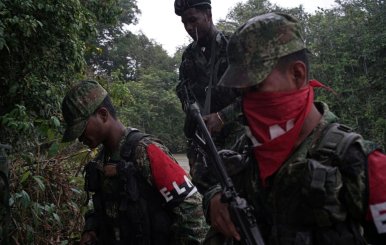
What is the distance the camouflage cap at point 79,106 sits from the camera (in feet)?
8.28

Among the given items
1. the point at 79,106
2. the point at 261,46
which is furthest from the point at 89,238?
the point at 261,46

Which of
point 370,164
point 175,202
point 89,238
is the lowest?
point 89,238

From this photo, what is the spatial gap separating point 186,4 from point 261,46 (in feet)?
6.33

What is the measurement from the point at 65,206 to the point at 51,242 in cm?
44

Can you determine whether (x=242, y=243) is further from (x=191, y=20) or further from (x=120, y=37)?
(x=120, y=37)

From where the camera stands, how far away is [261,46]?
1.56 m

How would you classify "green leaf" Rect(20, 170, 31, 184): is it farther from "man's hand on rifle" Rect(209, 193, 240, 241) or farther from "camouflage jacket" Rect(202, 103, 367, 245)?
"camouflage jacket" Rect(202, 103, 367, 245)

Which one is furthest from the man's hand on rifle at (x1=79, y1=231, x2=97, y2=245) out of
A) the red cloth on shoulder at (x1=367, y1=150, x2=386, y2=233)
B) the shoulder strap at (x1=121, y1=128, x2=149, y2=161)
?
the red cloth on shoulder at (x1=367, y1=150, x2=386, y2=233)

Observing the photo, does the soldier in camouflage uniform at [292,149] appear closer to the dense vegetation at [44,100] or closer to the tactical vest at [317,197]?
the tactical vest at [317,197]

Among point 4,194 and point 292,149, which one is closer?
point 292,149

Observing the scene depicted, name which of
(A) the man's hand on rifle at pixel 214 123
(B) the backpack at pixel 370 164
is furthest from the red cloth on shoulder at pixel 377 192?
(A) the man's hand on rifle at pixel 214 123

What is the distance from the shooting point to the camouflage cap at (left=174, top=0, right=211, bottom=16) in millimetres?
3342

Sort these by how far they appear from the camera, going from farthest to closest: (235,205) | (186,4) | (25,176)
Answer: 1. (25,176)
2. (186,4)
3. (235,205)

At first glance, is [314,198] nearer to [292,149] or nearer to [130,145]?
[292,149]
